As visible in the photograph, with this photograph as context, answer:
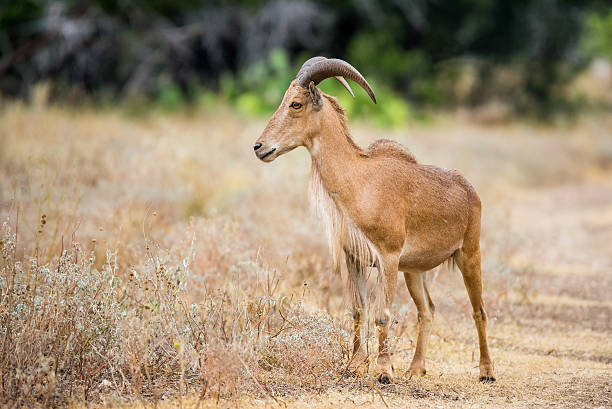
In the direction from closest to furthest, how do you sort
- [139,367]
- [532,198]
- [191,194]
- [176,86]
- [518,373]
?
[139,367] < [518,373] < [191,194] < [532,198] < [176,86]

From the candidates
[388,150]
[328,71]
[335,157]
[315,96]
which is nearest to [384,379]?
[335,157]

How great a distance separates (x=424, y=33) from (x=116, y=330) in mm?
25890

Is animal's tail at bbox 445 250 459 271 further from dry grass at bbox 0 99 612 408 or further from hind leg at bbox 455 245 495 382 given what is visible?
dry grass at bbox 0 99 612 408

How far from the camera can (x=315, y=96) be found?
19.7 feet

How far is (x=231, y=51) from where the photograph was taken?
26.7m

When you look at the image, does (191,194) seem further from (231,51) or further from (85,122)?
(231,51)

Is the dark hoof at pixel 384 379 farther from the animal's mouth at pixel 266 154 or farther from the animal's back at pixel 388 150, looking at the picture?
the animal's mouth at pixel 266 154

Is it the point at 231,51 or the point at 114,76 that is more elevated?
the point at 231,51

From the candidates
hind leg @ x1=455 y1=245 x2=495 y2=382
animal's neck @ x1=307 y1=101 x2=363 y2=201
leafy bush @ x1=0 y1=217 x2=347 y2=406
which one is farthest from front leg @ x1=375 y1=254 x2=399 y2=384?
hind leg @ x1=455 y1=245 x2=495 y2=382

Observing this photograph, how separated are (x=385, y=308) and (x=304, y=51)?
21.9 m

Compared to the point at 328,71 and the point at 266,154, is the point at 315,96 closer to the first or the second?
the point at 328,71

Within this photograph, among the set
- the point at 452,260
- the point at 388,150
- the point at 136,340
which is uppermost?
the point at 388,150

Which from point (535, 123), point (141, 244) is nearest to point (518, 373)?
point (141, 244)

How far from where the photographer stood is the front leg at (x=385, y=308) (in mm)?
5898
